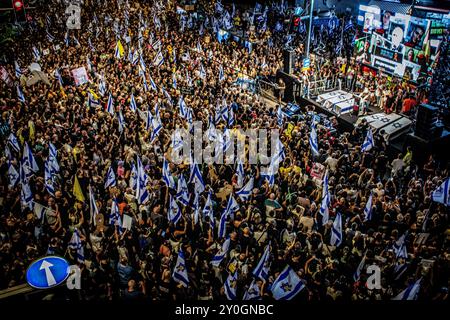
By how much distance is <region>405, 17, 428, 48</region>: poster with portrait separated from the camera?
1966cm

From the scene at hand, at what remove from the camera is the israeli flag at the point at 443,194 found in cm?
936

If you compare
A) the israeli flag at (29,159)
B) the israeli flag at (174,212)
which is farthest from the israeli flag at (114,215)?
the israeli flag at (29,159)

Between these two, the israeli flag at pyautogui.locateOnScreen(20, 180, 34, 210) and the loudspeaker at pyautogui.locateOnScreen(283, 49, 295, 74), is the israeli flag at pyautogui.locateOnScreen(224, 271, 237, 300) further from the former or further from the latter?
the loudspeaker at pyautogui.locateOnScreen(283, 49, 295, 74)

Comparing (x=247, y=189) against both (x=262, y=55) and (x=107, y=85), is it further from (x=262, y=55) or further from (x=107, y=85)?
(x=262, y=55)

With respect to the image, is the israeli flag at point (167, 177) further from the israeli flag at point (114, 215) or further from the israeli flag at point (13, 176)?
the israeli flag at point (13, 176)

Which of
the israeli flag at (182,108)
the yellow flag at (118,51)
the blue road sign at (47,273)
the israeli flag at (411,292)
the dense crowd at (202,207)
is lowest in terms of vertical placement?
the dense crowd at (202,207)

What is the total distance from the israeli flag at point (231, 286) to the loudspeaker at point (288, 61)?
14362 mm

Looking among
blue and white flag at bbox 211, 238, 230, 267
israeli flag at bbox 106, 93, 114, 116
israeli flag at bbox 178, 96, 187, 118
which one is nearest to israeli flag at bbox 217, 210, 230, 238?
blue and white flag at bbox 211, 238, 230, 267

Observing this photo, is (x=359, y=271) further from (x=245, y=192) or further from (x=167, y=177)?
(x=167, y=177)

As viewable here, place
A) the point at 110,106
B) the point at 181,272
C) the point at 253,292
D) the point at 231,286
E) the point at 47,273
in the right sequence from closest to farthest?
the point at 47,273, the point at 253,292, the point at 231,286, the point at 181,272, the point at 110,106

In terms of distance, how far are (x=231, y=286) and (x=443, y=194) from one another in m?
5.84

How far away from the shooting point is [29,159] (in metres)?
11.2

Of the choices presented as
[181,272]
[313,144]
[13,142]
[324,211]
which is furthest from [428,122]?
[13,142]

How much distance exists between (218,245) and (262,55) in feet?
53.2
